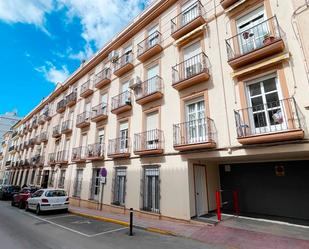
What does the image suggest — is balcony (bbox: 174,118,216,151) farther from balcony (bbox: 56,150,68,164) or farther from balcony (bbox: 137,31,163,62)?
balcony (bbox: 56,150,68,164)

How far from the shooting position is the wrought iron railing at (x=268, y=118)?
6564mm

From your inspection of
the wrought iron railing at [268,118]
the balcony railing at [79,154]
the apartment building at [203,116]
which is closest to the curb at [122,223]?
the apartment building at [203,116]

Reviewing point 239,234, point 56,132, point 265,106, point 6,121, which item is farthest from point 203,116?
point 6,121

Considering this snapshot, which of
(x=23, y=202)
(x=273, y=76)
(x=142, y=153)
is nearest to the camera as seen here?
(x=273, y=76)

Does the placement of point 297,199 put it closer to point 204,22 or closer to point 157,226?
point 157,226

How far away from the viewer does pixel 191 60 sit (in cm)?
1042

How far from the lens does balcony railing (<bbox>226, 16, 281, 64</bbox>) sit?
7472mm

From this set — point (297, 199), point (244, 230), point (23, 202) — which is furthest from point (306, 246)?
point (23, 202)

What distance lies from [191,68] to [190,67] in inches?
4.2

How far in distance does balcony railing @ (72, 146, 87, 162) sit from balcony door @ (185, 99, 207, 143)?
374 inches

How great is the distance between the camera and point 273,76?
7492 millimetres

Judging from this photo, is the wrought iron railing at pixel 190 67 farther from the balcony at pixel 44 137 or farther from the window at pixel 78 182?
the balcony at pixel 44 137

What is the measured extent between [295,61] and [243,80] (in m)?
1.78

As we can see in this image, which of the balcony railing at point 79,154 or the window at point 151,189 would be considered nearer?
the window at point 151,189
